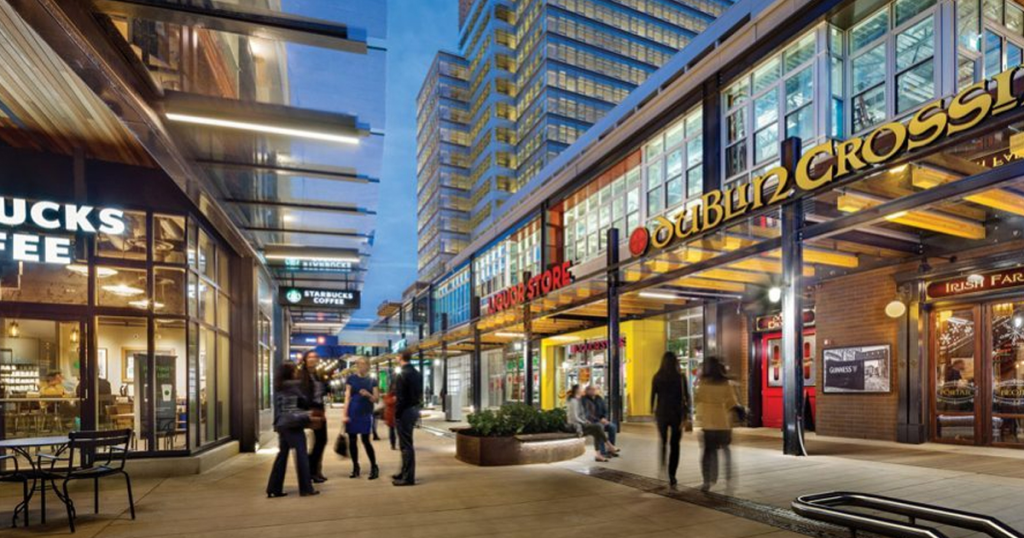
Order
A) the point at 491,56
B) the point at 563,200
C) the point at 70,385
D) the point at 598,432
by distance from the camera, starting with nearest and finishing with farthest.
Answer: the point at 70,385 → the point at 598,432 → the point at 563,200 → the point at 491,56

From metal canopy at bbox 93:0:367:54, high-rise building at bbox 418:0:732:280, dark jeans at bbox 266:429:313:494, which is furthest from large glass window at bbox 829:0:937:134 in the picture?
high-rise building at bbox 418:0:732:280

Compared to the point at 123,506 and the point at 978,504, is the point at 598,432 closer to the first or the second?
the point at 978,504

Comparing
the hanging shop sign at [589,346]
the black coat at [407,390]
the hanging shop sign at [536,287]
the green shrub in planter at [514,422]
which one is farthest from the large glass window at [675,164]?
the black coat at [407,390]

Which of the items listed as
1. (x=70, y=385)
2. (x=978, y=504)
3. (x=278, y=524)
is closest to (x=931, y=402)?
(x=978, y=504)

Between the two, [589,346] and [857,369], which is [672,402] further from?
[589,346]

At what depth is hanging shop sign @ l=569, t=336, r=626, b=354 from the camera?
2164 centimetres

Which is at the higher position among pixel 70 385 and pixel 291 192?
pixel 291 192

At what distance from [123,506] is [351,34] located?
589 cm

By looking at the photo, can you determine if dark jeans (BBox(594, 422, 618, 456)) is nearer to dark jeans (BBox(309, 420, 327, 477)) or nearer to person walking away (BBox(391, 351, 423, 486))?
person walking away (BBox(391, 351, 423, 486))

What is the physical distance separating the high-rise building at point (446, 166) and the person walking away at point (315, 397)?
57.1 m

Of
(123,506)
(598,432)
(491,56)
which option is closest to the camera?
Answer: (123,506)

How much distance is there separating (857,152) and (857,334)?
4.92 meters

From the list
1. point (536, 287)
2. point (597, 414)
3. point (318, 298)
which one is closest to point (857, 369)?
point (597, 414)

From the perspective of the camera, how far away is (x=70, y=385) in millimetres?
9117
